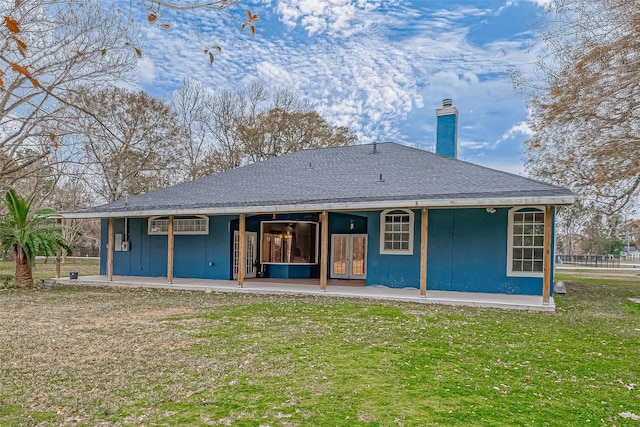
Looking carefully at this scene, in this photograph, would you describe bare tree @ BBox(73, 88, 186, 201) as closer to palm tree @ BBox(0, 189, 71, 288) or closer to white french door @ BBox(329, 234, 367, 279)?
palm tree @ BBox(0, 189, 71, 288)

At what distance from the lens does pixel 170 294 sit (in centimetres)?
1158

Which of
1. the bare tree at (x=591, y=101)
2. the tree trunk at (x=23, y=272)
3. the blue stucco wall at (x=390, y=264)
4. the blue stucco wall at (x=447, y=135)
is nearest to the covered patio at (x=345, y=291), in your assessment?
the blue stucco wall at (x=390, y=264)

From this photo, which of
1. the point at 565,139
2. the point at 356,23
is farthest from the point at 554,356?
the point at 565,139

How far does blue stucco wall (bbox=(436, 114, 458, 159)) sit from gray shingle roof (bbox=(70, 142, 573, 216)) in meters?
1.22

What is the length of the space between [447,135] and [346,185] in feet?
16.5

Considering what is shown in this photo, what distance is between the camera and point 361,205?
10914mm

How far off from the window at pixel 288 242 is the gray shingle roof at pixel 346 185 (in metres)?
1.52

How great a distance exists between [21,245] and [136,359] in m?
9.15

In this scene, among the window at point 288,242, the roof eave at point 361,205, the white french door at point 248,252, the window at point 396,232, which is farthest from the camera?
the window at point 288,242

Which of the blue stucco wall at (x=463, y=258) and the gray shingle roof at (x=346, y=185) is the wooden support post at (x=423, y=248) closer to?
the gray shingle roof at (x=346, y=185)

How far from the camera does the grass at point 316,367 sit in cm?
356

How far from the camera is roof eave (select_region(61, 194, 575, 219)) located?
9.38 metres

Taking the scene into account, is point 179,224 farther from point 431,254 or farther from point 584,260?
point 584,260

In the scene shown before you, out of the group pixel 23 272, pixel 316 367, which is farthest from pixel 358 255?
pixel 316 367
